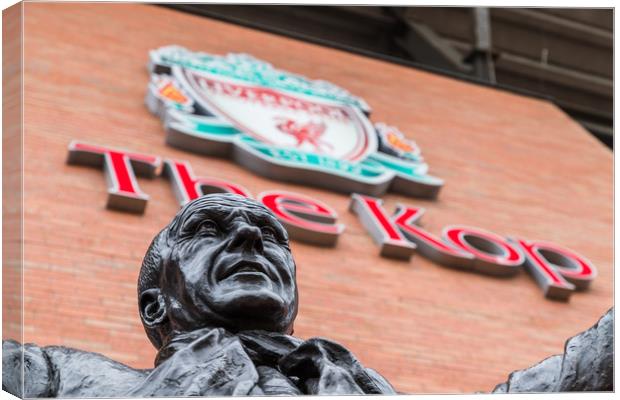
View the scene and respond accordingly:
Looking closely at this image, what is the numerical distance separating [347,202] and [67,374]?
7.72 meters

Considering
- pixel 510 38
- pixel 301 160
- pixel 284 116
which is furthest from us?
pixel 510 38

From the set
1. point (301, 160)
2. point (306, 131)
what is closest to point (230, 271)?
point (301, 160)

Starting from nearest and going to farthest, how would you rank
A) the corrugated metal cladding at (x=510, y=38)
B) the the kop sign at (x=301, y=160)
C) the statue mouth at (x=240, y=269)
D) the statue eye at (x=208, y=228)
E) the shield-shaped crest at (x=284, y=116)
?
the statue mouth at (x=240, y=269) → the statue eye at (x=208, y=228) → the the kop sign at (x=301, y=160) → the shield-shaped crest at (x=284, y=116) → the corrugated metal cladding at (x=510, y=38)

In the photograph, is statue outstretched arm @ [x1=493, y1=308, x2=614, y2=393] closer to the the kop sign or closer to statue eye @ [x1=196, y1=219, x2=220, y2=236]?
statue eye @ [x1=196, y1=219, x2=220, y2=236]

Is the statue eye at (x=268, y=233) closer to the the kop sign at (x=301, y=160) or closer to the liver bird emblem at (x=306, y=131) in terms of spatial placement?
the the kop sign at (x=301, y=160)

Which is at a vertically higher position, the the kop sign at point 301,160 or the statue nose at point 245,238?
the statue nose at point 245,238

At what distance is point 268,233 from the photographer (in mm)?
2977

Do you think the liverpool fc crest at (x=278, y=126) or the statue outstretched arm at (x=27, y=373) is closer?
the statue outstretched arm at (x=27, y=373)

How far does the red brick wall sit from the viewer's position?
7938 millimetres

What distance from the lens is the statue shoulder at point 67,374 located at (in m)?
2.76

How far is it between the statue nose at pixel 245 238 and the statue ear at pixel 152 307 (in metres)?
0.26

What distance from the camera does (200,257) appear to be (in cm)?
285

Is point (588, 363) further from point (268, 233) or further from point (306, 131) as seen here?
point (306, 131)

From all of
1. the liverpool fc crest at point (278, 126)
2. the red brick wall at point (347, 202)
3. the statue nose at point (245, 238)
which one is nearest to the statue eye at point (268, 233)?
the statue nose at point (245, 238)
